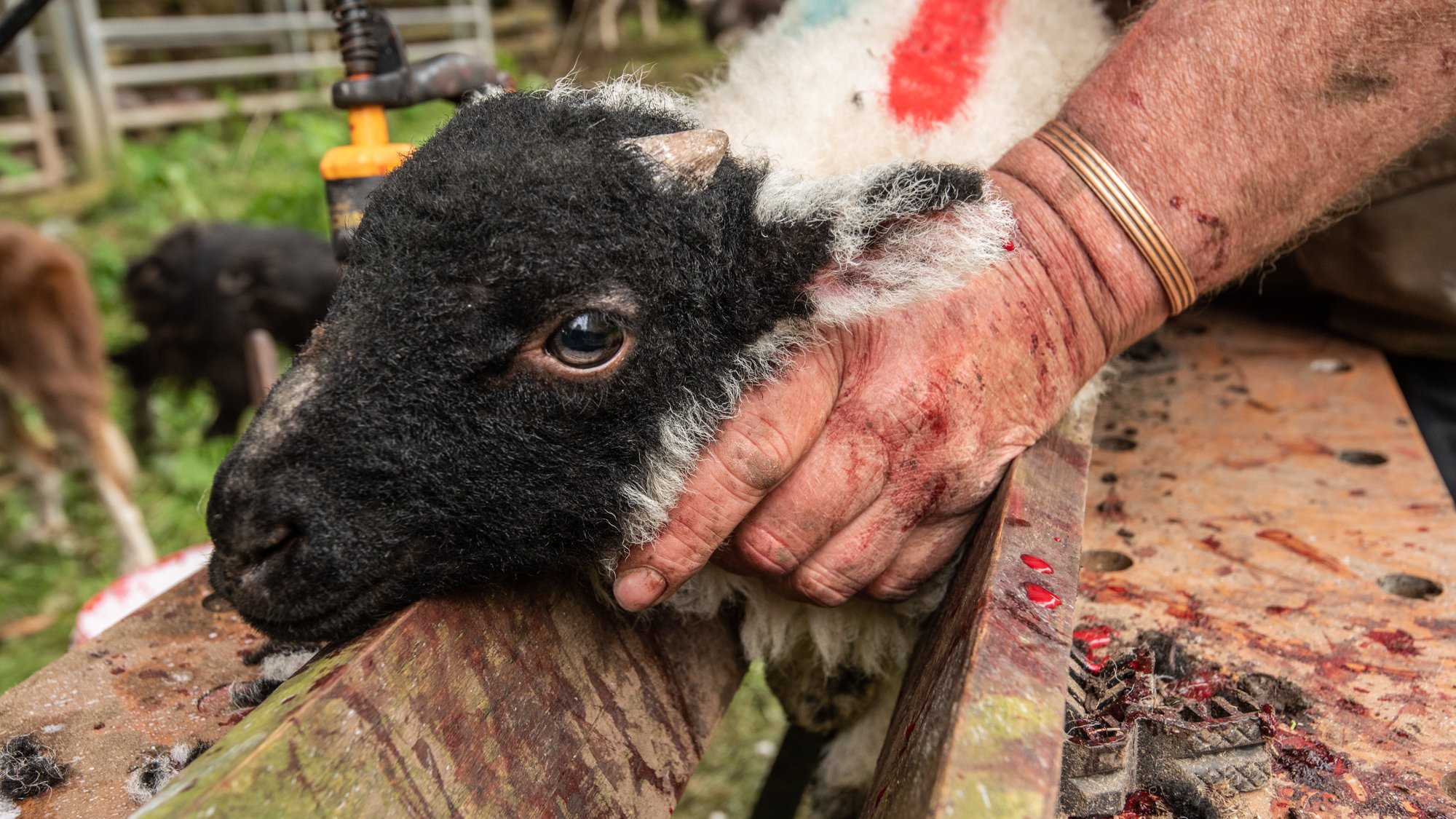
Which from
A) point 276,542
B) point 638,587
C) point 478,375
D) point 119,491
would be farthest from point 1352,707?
point 119,491

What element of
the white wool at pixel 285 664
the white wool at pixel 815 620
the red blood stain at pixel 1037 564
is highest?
the red blood stain at pixel 1037 564

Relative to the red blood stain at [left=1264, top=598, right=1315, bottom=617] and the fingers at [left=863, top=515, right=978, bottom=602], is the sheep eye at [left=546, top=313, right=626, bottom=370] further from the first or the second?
the red blood stain at [left=1264, top=598, right=1315, bottom=617]

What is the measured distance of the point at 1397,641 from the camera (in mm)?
1709

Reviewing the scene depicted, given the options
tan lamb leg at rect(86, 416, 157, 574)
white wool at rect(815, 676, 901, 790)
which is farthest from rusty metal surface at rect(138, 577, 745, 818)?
tan lamb leg at rect(86, 416, 157, 574)

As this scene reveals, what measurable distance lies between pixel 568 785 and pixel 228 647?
0.80 m

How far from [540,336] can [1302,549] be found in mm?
1577

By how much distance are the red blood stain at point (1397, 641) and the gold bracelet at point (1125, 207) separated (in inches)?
27.8

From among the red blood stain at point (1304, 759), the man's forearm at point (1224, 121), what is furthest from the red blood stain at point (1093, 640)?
the man's forearm at point (1224, 121)

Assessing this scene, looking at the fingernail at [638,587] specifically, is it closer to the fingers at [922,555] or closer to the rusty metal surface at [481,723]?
the rusty metal surface at [481,723]

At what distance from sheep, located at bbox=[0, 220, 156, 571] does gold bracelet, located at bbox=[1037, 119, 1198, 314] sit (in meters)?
5.77

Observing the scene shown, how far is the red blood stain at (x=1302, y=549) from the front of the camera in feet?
6.27

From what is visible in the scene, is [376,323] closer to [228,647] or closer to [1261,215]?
[228,647]

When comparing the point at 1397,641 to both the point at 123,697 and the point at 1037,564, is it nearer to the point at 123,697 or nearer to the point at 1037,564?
the point at 1037,564

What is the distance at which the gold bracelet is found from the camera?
69.1 inches
